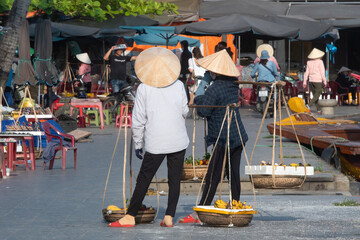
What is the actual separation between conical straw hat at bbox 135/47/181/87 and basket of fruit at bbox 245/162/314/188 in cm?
119

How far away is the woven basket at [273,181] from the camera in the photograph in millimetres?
8570

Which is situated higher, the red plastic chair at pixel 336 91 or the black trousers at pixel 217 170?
the red plastic chair at pixel 336 91

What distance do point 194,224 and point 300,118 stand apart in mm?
10649

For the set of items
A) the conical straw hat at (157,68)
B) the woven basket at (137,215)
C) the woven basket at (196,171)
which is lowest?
the woven basket at (137,215)

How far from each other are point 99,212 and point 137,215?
0.92m

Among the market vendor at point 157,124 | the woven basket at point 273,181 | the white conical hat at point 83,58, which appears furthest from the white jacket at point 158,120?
the white conical hat at point 83,58

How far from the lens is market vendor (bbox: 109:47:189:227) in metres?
8.15

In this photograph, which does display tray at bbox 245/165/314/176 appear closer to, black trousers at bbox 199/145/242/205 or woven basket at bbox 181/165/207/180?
black trousers at bbox 199/145/242/205

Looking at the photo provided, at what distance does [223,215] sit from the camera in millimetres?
8141

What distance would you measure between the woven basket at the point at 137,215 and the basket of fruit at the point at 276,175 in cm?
105

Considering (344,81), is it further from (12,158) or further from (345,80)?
(12,158)

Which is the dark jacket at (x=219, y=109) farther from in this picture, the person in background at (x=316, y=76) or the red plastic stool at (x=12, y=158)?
the person in background at (x=316, y=76)

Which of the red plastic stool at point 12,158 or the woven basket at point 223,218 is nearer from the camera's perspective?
the woven basket at point 223,218

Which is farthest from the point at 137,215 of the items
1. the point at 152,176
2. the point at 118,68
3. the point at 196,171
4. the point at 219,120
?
the point at 118,68
